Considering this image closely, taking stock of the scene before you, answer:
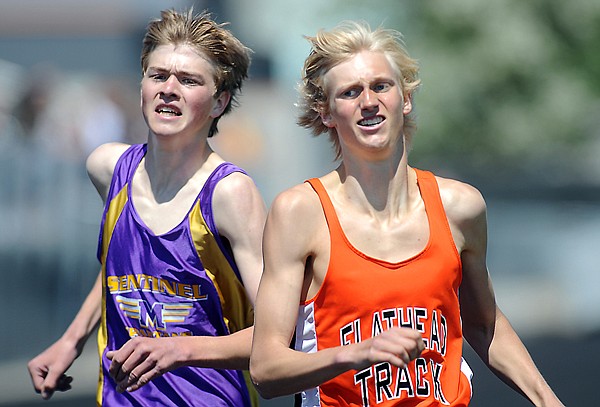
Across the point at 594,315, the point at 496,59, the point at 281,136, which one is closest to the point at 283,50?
the point at 281,136

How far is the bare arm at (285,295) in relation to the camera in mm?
3525

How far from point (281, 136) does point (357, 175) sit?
77.4 ft

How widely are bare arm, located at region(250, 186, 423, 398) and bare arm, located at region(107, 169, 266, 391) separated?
1.33 ft

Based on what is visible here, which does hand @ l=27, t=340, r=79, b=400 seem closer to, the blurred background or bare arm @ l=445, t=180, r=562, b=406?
the blurred background

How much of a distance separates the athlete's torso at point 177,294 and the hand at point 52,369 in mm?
230

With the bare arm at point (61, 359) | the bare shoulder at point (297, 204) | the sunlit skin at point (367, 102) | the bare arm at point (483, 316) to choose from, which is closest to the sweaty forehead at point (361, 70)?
the sunlit skin at point (367, 102)

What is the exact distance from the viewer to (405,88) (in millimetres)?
3971

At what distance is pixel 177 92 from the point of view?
14.4 ft

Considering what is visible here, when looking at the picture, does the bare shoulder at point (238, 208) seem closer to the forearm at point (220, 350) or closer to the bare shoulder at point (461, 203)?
the forearm at point (220, 350)

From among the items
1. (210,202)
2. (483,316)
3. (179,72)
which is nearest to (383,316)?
(483,316)

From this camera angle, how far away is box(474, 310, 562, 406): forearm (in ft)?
12.9

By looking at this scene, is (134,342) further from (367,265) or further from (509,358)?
(509,358)

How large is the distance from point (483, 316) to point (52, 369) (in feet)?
5.68

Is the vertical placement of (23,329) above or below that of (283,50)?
below
